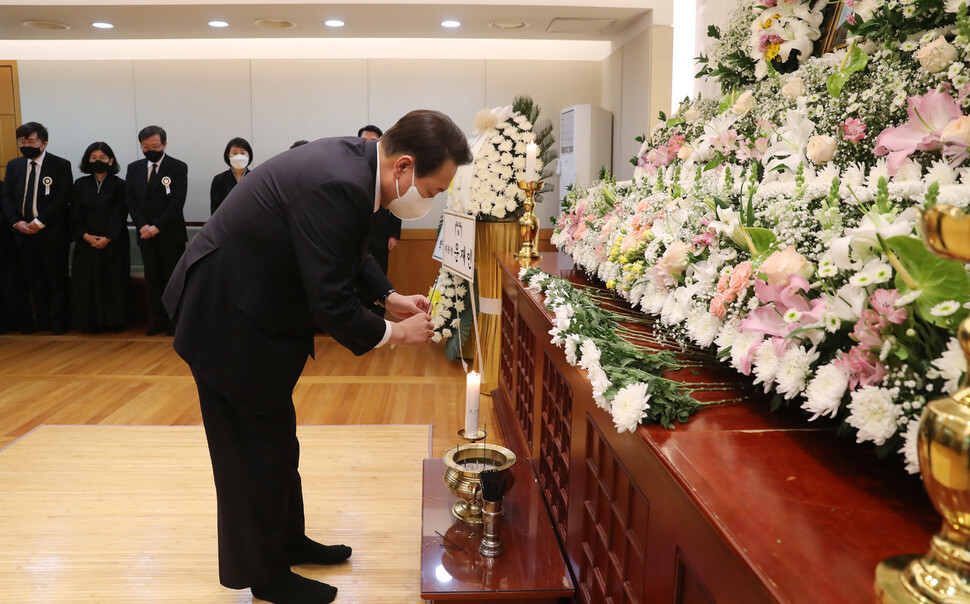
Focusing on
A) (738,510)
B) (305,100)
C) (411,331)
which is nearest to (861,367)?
(738,510)

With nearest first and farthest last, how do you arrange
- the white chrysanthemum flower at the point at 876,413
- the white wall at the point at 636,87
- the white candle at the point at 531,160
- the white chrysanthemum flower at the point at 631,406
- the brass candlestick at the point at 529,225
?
1. the white chrysanthemum flower at the point at 876,413
2. the white chrysanthemum flower at the point at 631,406
3. the white candle at the point at 531,160
4. the brass candlestick at the point at 529,225
5. the white wall at the point at 636,87

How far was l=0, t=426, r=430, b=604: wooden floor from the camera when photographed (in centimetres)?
240

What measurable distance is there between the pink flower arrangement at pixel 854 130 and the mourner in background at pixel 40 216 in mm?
6106

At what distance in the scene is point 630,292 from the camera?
6.48 ft

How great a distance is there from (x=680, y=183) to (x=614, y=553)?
1.16m

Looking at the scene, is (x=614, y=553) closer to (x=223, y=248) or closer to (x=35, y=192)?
(x=223, y=248)

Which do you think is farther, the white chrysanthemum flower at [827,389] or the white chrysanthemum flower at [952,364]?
the white chrysanthemum flower at [827,389]

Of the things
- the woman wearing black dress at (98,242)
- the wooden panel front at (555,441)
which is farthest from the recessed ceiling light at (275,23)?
the wooden panel front at (555,441)

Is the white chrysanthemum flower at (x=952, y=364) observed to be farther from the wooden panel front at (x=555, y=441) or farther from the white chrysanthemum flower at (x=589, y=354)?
the wooden panel front at (x=555, y=441)

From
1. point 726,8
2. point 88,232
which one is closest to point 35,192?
point 88,232

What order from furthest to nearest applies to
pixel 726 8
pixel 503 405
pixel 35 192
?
pixel 35 192 < pixel 503 405 < pixel 726 8

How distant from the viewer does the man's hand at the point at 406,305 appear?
2400 millimetres

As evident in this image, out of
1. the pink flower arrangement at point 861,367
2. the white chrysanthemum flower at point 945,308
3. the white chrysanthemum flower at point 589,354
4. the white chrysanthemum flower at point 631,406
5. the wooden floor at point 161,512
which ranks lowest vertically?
the wooden floor at point 161,512

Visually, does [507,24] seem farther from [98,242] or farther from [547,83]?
[98,242]
